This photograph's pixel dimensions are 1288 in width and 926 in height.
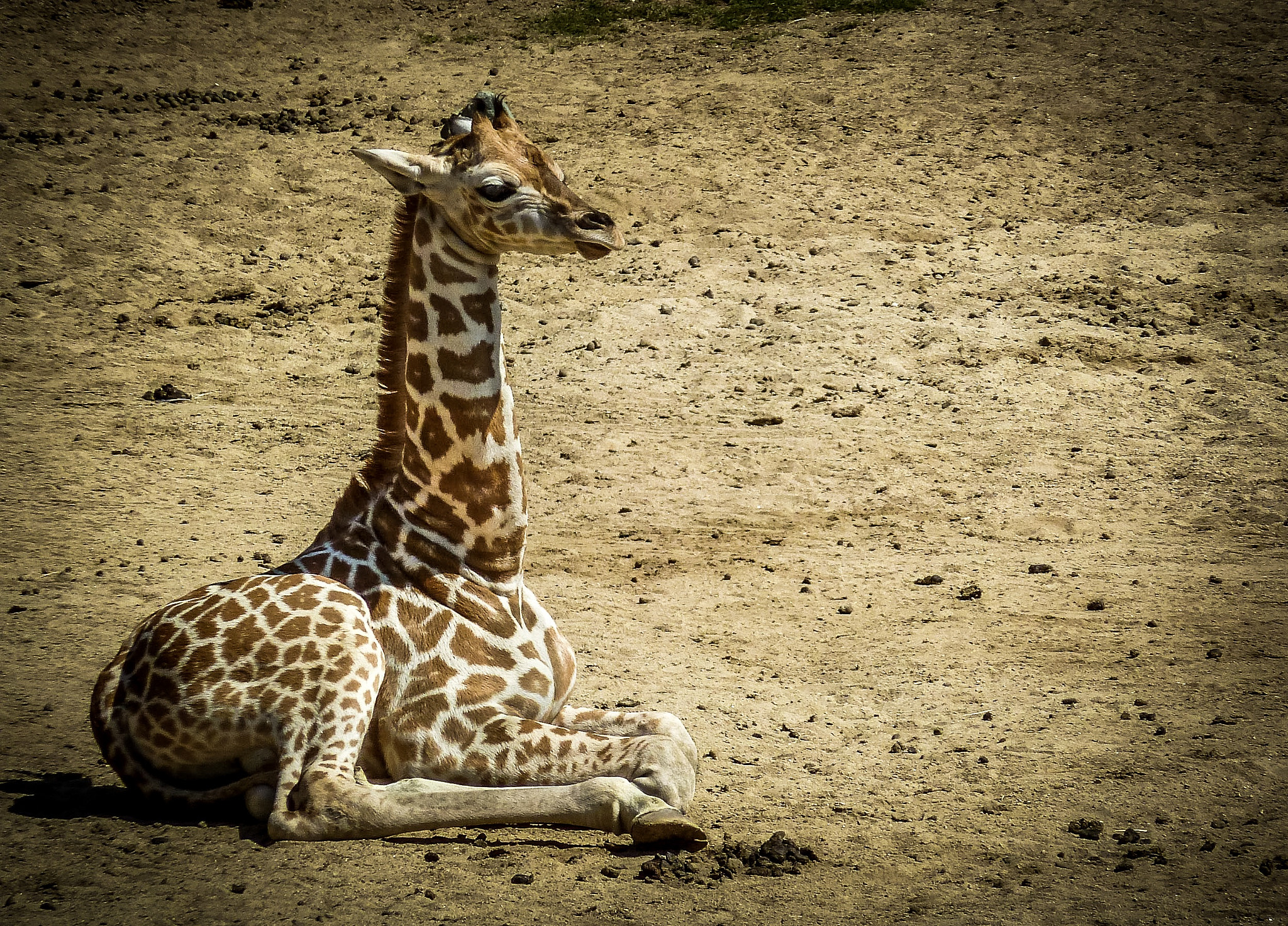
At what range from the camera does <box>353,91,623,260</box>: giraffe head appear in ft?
15.5

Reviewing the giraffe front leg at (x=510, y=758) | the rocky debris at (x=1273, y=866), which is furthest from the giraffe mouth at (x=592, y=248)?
the rocky debris at (x=1273, y=866)

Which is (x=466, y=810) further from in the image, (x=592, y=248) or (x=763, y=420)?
(x=763, y=420)

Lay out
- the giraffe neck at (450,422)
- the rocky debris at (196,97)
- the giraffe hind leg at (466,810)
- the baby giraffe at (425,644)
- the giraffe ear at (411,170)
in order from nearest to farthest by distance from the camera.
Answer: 1. the giraffe hind leg at (466,810)
2. the baby giraffe at (425,644)
3. the giraffe ear at (411,170)
4. the giraffe neck at (450,422)
5. the rocky debris at (196,97)

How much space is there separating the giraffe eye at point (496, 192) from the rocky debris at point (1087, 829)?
10.9 feet

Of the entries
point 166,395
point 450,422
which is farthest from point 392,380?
point 166,395

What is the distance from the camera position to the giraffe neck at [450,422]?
16.1 ft

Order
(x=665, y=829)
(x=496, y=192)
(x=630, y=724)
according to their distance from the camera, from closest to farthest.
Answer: (x=665, y=829)
(x=496, y=192)
(x=630, y=724)

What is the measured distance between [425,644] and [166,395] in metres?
5.98

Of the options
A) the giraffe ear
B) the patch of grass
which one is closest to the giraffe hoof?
the giraffe ear

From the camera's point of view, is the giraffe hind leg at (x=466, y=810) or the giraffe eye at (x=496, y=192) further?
the giraffe eye at (x=496, y=192)

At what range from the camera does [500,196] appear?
4.73 metres

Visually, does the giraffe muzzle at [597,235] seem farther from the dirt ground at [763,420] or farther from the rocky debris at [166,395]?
the rocky debris at [166,395]

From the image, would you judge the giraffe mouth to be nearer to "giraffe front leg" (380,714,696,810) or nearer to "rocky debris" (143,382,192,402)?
"giraffe front leg" (380,714,696,810)

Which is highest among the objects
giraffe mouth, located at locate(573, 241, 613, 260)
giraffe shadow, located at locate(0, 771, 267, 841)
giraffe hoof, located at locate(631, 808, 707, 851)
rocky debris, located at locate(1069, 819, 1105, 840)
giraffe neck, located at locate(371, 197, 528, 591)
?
giraffe mouth, located at locate(573, 241, 613, 260)
